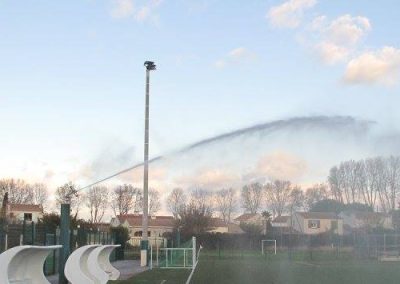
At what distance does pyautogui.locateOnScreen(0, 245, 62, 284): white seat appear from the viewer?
11.2m

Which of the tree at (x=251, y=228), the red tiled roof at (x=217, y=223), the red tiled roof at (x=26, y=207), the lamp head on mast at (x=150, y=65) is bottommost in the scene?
the tree at (x=251, y=228)

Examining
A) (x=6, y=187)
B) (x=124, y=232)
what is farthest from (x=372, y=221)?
(x=6, y=187)

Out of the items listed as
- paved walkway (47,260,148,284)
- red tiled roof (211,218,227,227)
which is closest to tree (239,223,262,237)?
red tiled roof (211,218,227,227)

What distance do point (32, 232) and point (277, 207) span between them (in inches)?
1375

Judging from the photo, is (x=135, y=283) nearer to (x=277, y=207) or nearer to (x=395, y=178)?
(x=395, y=178)

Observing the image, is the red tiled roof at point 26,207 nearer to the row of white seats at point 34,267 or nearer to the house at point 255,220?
the house at point 255,220

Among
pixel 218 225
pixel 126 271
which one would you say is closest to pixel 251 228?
pixel 218 225

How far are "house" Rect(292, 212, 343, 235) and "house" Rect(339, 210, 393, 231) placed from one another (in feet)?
4.74

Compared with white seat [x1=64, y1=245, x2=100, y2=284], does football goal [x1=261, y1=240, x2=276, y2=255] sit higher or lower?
lower

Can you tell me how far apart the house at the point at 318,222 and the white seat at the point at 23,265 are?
46.5m

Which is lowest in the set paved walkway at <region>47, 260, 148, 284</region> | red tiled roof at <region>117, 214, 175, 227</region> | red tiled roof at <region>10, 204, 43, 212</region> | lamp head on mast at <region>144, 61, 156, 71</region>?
paved walkway at <region>47, 260, 148, 284</region>

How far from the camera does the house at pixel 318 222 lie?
63.5 m

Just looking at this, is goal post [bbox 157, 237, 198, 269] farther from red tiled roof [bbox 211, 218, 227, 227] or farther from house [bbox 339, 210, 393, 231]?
red tiled roof [bbox 211, 218, 227, 227]

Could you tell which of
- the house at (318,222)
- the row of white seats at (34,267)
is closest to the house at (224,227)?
the house at (318,222)
